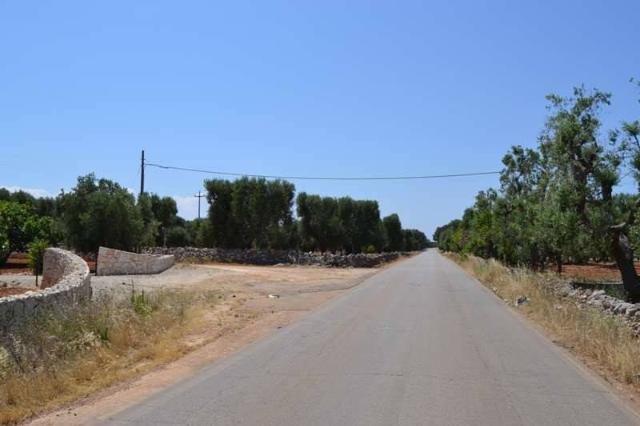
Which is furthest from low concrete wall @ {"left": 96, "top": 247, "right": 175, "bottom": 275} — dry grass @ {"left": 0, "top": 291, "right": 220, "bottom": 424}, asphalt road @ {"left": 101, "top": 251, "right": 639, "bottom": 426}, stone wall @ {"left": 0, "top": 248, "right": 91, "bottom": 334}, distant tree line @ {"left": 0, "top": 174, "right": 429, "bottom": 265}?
asphalt road @ {"left": 101, "top": 251, "right": 639, "bottom": 426}

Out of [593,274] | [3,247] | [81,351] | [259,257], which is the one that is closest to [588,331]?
[81,351]

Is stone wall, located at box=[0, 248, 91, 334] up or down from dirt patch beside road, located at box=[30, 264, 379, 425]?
up

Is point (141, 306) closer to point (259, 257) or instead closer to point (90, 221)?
point (90, 221)

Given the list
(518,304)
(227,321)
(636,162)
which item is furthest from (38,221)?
(636,162)

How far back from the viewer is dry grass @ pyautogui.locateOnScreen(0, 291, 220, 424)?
791 centimetres

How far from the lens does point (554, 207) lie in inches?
987

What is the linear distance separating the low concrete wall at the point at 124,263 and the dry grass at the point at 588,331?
18984 millimetres

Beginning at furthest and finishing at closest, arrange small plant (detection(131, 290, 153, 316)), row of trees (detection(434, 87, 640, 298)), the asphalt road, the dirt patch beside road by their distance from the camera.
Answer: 1. row of trees (detection(434, 87, 640, 298))
2. small plant (detection(131, 290, 153, 316))
3. the dirt patch beside road
4. the asphalt road

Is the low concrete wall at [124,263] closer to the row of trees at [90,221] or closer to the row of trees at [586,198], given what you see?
the row of trees at [90,221]

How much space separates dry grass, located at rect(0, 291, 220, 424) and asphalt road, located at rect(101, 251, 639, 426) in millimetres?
1330

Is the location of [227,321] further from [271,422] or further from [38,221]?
[38,221]

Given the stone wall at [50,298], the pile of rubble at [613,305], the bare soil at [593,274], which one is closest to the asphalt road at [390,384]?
the pile of rubble at [613,305]

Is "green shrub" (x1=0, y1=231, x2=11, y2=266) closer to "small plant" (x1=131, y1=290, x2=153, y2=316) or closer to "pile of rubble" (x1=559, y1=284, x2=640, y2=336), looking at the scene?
"small plant" (x1=131, y1=290, x2=153, y2=316)

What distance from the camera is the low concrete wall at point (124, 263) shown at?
99.1ft
